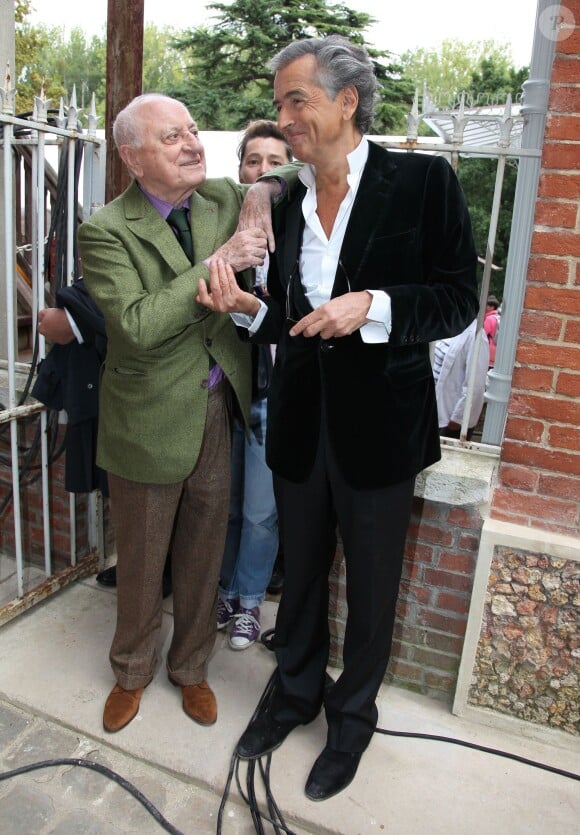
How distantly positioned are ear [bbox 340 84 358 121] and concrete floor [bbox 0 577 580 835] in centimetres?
209

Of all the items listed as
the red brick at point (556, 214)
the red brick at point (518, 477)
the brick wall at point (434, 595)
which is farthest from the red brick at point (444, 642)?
the red brick at point (556, 214)

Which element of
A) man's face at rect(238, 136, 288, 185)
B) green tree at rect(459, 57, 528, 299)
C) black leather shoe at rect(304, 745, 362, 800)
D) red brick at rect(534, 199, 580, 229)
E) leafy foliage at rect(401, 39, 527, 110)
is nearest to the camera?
red brick at rect(534, 199, 580, 229)

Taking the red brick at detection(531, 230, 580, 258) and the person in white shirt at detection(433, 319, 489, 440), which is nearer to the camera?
the red brick at detection(531, 230, 580, 258)

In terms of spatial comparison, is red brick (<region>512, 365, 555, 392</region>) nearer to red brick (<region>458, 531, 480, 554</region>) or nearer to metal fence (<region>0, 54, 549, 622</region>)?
metal fence (<region>0, 54, 549, 622</region>)

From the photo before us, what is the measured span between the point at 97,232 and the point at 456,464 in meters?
1.48

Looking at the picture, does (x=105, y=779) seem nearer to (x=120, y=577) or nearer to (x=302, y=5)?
(x=120, y=577)

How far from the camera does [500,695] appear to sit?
255 centimetres

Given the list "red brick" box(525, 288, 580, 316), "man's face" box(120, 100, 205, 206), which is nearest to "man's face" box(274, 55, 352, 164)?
"man's face" box(120, 100, 205, 206)

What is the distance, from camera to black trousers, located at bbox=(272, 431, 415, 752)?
2.15m

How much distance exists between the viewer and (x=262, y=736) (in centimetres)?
243

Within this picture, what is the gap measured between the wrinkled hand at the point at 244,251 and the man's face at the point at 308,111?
28 centimetres

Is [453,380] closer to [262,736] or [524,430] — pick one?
[524,430]

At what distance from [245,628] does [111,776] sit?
0.84 meters

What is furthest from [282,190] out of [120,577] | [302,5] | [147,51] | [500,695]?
[147,51]
